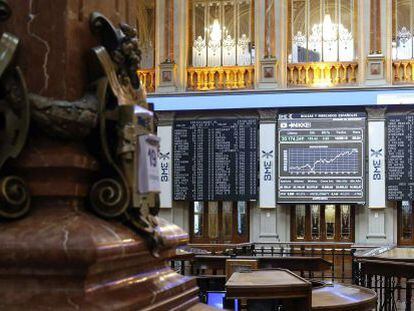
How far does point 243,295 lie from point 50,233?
1595 mm

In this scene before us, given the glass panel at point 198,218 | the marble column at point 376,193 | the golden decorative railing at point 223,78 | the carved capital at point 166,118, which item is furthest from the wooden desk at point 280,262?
the golden decorative railing at point 223,78

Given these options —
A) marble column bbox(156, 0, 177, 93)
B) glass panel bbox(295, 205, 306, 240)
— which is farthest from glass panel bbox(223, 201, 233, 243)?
marble column bbox(156, 0, 177, 93)

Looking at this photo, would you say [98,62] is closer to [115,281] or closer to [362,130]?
→ [115,281]

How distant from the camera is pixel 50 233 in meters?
2.30

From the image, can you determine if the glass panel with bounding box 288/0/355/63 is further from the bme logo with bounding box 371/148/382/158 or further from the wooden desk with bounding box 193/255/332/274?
the wooden desk with bounding box 193/255/332/274

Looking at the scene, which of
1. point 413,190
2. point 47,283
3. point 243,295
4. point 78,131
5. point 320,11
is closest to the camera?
point 47,283

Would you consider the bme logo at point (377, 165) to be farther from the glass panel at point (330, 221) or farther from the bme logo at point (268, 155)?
the bme logo at point (268, 155)

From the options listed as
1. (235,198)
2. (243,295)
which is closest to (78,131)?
(243,295)

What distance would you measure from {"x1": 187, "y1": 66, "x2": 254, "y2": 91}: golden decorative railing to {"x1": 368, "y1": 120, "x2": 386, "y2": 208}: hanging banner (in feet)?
10.0

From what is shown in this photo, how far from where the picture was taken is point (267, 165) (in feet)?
50.8

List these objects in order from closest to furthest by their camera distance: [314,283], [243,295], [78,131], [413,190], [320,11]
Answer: [78,131], [243,295], [314,283], [413,190], [320,11]

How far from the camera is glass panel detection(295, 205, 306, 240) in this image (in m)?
15.5

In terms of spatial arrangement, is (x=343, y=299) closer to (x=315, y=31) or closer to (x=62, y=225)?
(x=62, y=225)

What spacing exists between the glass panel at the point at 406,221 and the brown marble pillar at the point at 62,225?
13.2 m
